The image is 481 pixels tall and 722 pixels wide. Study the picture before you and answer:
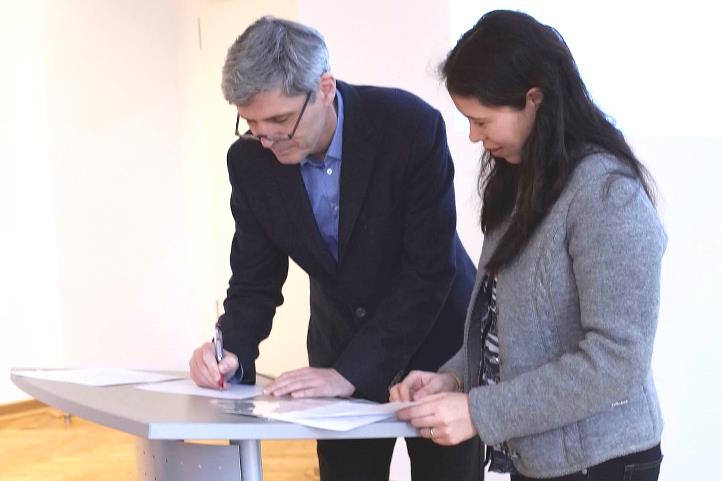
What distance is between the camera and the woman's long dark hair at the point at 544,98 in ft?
4.22

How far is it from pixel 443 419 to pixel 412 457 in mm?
600

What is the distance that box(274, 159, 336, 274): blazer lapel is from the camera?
1781mm

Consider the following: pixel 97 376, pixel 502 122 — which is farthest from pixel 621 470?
pixel 97 376

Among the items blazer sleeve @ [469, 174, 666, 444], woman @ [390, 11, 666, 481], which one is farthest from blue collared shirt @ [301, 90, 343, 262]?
blazer sleeve @ [469, 174, 666, 444]

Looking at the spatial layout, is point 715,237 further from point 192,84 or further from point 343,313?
point 192,84

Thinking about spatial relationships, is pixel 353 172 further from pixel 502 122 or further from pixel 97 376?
pixel 97 376

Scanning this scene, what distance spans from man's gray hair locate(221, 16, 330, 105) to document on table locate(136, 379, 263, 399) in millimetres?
508

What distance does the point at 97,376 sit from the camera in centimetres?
182

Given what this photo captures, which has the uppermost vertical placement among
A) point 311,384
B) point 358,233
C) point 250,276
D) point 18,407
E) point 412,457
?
point 358,233

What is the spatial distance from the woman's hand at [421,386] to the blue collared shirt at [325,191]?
1.11 ft

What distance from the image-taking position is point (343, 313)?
186 cm

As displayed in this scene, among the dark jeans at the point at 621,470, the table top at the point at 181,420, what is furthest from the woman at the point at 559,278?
the table top at the point at 181,420

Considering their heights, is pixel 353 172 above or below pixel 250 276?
above

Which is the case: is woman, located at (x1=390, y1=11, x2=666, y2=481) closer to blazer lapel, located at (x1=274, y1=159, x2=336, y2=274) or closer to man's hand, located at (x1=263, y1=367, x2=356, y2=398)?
man's hand, located at (x1=263, y1=367, x2=356, y2=398)
